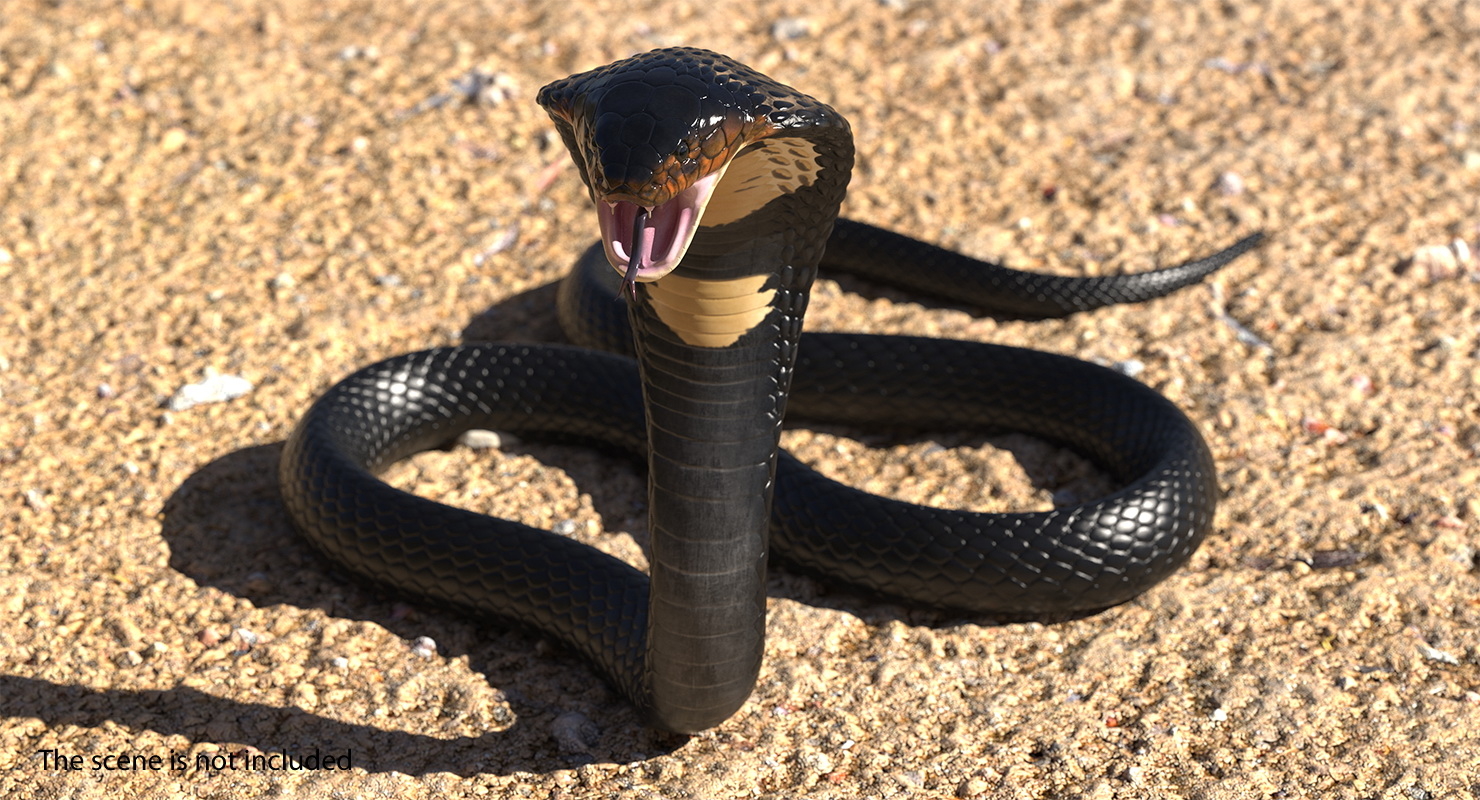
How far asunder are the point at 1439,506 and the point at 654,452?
9.88ft

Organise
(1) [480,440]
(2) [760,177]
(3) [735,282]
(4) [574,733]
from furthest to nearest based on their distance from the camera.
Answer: (1) [480,440]
(4) [574,733]
(3) [735,282]
(2) [760,177]

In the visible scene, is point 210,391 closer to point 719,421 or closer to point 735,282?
point 719,421

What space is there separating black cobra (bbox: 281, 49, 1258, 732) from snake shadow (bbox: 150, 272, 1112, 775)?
0.33ft

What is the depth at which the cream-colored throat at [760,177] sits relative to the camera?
262cm

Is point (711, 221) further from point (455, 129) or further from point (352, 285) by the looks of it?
point (455, 129)

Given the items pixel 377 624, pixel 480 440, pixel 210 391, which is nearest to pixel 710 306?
pixel 377 624

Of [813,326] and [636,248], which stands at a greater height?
[636,248]

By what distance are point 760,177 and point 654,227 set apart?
0.29 meters

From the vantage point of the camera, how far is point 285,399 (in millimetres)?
5309

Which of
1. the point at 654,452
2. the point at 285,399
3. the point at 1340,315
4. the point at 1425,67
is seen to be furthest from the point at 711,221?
the point at 1425,67

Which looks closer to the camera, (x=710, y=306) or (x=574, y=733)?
(x=710, y=306)

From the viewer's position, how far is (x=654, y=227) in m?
2.52

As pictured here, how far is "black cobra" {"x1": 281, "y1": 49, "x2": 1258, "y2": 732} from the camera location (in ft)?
8.42

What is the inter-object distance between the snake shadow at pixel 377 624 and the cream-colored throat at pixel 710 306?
52.9 inches
